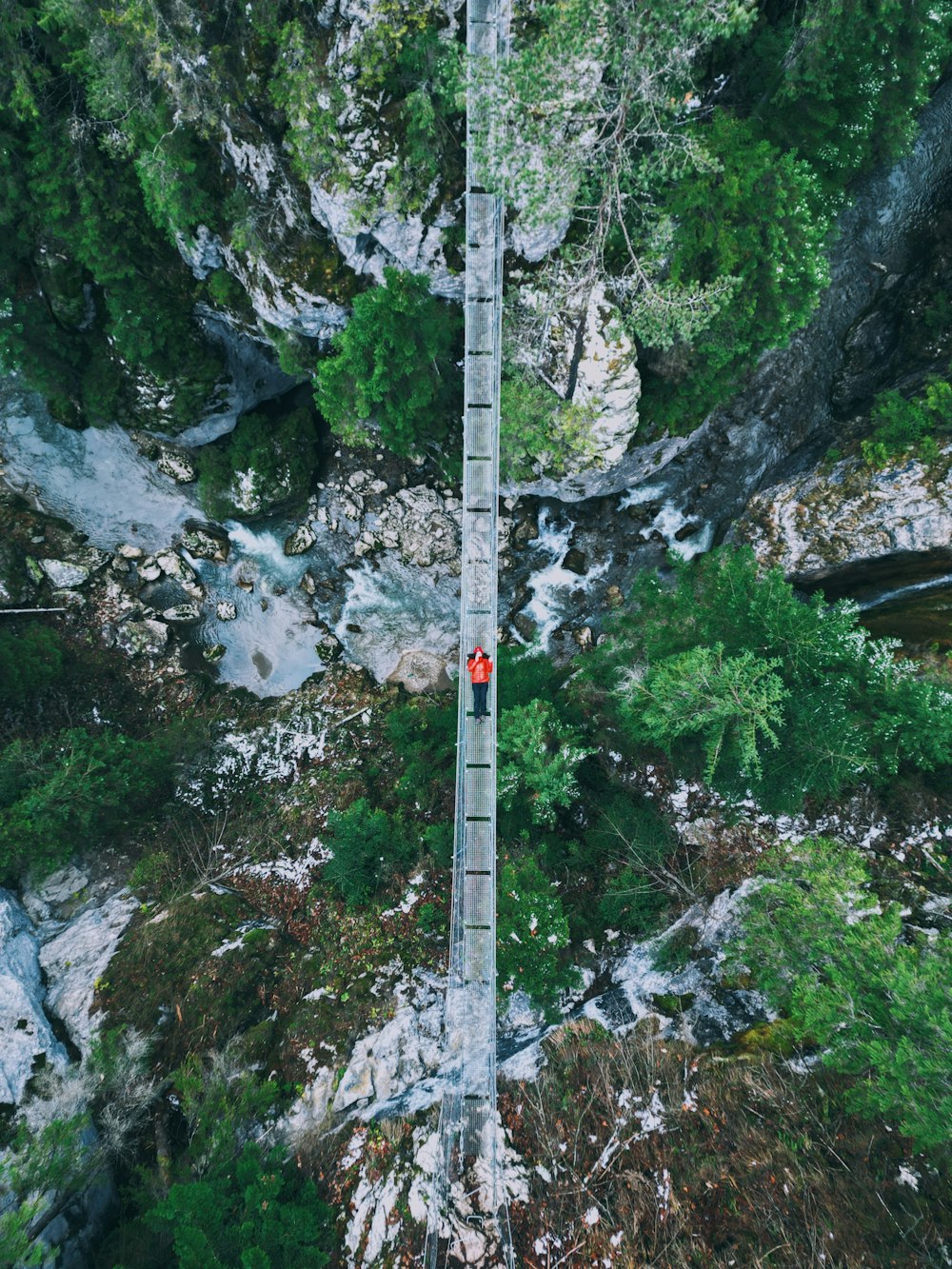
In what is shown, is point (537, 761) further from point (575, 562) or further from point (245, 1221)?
point (245, 1221)

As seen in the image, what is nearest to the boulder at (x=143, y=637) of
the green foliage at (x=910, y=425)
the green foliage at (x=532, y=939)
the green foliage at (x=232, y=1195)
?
the green foliage at (x=232, y=1195)

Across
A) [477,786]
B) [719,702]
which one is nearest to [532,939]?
[477,786]

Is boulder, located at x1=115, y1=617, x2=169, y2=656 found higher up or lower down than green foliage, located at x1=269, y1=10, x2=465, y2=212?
lower down

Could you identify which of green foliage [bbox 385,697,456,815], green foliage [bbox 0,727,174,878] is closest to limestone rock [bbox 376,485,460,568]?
green foliage [bbox 385,697,456,815]

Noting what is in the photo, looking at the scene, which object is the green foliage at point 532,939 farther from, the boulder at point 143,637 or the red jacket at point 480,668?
the boulder at point 143,637

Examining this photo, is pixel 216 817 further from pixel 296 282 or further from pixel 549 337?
pixel 549 337

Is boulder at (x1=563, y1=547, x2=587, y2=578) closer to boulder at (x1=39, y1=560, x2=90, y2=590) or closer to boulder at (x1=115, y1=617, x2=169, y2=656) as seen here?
boulder at (x1=115, y1=617, x2=169, y2=656)

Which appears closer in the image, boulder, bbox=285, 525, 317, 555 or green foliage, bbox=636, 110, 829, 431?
green foliage, bbox=636, 110, 829, 431

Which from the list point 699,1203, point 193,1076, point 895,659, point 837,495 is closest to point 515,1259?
point 699,1203
